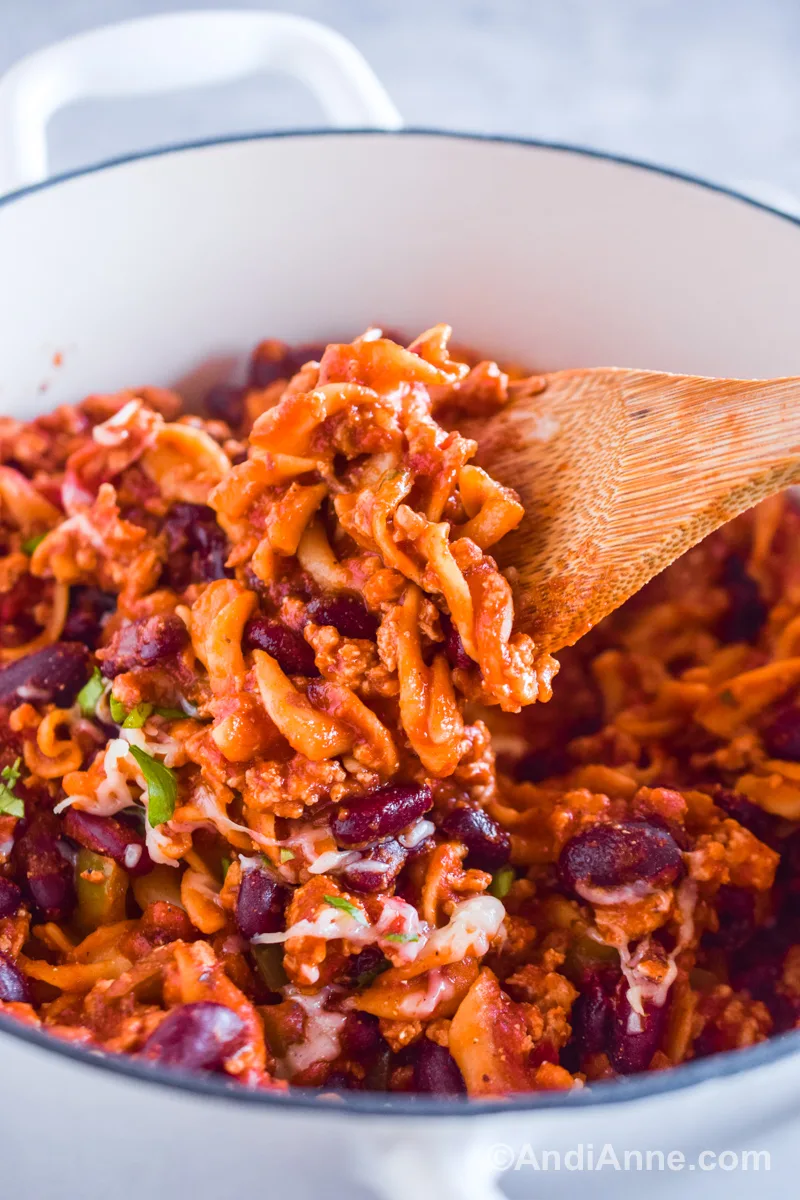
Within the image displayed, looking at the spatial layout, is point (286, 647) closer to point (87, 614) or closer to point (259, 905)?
point (259, 905)

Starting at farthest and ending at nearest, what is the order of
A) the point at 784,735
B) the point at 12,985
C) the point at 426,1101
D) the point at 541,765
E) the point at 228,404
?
1. the point at 228,404
2. the point at 541,765
3. the point at 784,735
4. the point at 12,985
5. the point at 426,1101

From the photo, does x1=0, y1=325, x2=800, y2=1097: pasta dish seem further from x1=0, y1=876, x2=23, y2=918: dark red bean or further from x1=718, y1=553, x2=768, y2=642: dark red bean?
x1=718, y1=553, x2=768, y2=642: dark red bean

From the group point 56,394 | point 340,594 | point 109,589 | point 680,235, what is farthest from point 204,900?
point 680,235

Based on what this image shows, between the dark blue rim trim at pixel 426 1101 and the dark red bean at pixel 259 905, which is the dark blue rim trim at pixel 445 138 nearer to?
the dark red bean at pixel 259 905

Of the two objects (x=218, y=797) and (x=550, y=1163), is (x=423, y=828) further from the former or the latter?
(x=550, y=1163)

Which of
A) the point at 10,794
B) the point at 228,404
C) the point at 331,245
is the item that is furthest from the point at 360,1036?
the point at 331,245

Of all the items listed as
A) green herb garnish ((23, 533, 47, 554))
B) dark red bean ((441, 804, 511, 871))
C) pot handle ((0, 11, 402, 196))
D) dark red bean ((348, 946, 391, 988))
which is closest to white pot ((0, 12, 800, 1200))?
pot handle ((0, 11, 402, 196))
